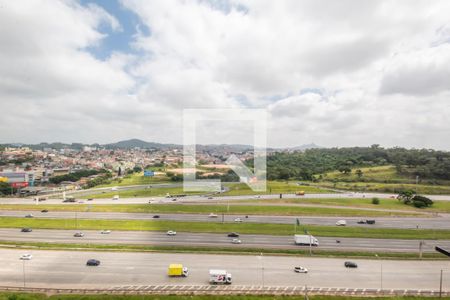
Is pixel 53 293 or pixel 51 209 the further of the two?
pixel 51 209

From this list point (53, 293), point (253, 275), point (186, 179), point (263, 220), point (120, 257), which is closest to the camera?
point (53, 293)

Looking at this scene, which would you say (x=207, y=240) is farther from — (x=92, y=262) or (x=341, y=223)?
(x=341, y=223)

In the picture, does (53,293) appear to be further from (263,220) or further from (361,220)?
(361,220)

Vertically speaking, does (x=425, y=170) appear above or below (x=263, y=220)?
above

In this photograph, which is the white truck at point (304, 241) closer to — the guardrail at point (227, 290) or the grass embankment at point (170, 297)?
the guardrail at point (227, 290)

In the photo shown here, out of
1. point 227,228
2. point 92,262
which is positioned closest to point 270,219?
point 227,228

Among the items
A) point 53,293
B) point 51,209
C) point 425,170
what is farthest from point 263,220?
point 425,170

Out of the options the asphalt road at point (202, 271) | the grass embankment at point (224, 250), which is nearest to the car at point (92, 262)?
the asphalt road at point (202, 271)
